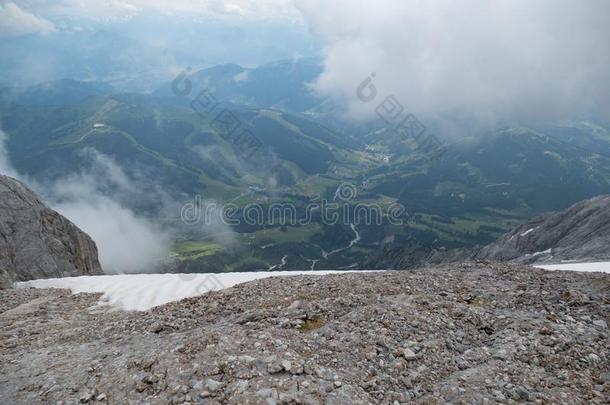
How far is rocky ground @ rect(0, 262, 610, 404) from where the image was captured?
500 inches

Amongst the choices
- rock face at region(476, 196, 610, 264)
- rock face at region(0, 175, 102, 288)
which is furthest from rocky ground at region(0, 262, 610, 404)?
rock face at region(476, 196, 610, 264)

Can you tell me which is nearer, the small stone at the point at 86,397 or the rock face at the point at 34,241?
the small stone at the point at 86,397

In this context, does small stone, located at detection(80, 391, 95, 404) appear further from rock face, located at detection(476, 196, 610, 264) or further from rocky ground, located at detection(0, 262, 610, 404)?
rock face, located at detection(476, 196, 610, 264)

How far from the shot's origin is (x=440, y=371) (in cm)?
1375

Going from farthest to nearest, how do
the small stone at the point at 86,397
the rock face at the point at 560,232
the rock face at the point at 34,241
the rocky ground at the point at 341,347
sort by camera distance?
the rock face at the point at 560,232 → the rock face at the point at 34,241 → the small stone at the point at 86,397 → the rocky ground at the point at 341,347

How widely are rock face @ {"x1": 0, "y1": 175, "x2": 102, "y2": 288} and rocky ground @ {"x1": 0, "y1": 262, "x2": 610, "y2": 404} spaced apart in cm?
2428

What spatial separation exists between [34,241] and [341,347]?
147ft

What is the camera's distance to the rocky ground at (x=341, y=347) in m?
12.7

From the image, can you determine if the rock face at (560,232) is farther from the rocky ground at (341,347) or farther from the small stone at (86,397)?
the small stone at (86,397)

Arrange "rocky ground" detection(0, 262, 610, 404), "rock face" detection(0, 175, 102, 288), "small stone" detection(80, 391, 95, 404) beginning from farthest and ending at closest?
"rock face" detection(0, 175, 102, 288), "small stone" detection(80, 391, 95, 404), "rocky ground" detection(0, 262, 610, 404)

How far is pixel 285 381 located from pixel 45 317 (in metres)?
18.3

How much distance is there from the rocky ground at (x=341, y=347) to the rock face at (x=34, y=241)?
24.3 metres

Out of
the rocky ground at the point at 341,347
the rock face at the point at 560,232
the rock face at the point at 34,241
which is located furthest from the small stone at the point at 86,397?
the rock face at the point at 560,232

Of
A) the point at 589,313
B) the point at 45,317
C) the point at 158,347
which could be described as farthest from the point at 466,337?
the point at 45,317
